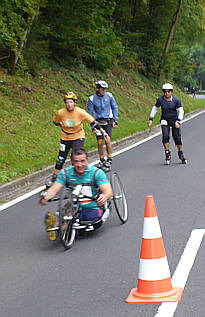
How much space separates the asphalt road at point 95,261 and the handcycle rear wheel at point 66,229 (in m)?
0.10

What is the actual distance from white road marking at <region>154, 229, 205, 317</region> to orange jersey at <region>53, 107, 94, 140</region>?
3.97 m

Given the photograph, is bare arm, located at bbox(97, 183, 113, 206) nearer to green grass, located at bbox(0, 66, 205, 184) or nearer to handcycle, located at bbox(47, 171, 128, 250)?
handcycle, located at bbox(47, 171, 128, 250)

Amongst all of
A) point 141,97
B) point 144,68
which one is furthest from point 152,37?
point 141,97

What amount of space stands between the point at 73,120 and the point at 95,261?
481cm

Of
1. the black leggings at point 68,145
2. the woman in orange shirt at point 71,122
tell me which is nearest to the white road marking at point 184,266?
the woman in orange shirt at point 71,122

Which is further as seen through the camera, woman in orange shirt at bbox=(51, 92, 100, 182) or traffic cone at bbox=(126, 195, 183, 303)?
woman in orange shirt at bbox=(51, 92, 100, 182)

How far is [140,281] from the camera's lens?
516 centimetres

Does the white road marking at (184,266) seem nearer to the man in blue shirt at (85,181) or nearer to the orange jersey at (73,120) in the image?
the man in blue shirt at (85,181)

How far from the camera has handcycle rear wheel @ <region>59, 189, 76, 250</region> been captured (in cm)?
667

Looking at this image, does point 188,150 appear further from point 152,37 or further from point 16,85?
point 152,37

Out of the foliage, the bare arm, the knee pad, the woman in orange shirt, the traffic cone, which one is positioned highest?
the foliage

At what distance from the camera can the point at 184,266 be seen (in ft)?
19.6

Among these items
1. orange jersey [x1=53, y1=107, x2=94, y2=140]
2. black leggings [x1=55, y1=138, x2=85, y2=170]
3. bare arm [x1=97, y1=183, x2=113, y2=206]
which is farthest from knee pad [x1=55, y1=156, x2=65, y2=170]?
bare arm [x1=97, y1=183, x2=113, y2=206]

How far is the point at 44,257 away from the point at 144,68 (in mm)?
31614
